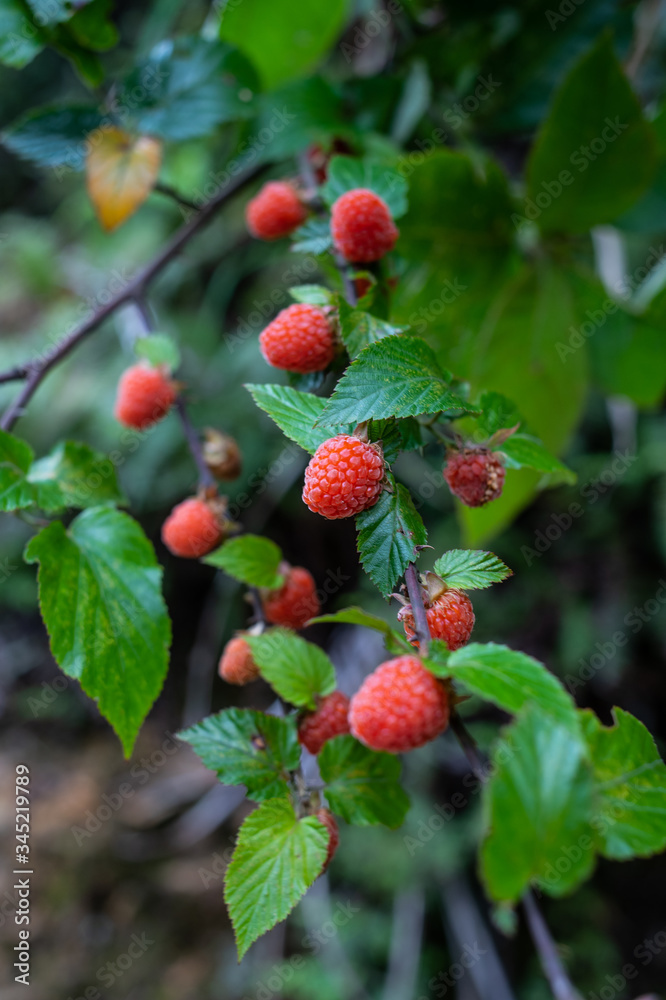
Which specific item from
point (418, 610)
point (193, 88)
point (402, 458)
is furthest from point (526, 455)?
point (402, 458)

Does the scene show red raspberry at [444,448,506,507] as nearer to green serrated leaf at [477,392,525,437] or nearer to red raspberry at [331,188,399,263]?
green serrated leaf at [477,392,525,437]

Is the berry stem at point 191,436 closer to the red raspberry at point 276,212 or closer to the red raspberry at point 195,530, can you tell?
the red raspberry at point 195,530

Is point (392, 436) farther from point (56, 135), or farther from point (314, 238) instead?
point (56, 135)

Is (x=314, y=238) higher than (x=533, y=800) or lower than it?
higher

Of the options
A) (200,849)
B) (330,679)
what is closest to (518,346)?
(330,679)

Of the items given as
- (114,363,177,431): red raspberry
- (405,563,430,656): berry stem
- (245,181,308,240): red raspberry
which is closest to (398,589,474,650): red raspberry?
(405,563,430,656): berry stem

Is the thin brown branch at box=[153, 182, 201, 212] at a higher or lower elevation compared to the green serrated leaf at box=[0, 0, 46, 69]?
lower
